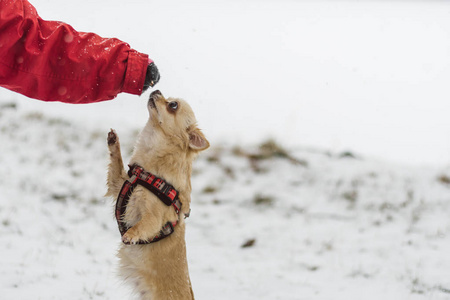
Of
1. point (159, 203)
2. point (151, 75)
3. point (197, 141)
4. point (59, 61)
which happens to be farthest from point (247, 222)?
point (59, 61)

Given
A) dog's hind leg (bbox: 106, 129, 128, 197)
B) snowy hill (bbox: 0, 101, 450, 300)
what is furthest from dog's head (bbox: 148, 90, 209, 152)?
snowy hill (bbox: 0, 101, 450, 300)

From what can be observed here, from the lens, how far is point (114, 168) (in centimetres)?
300

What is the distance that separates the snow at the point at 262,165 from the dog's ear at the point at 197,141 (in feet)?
2.08

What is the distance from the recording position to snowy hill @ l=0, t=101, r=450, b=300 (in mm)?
4074

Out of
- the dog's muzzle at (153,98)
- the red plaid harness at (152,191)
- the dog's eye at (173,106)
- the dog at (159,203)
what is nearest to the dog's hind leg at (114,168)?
→ the dog at (159,203)

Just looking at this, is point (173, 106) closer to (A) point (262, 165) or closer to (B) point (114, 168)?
(B) point (114, 168)

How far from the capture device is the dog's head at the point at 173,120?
3.02 metres

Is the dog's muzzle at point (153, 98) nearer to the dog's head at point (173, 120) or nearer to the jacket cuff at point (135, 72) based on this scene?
the dog's head at point (173, 120)

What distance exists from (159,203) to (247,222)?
10.8ft

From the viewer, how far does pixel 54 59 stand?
5.74 feet

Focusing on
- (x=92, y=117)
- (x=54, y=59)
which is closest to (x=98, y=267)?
(x=54, y=59)

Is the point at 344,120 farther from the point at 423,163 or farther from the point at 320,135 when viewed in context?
the point at 423,163

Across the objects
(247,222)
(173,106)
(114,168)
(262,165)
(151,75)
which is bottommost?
(247,222)

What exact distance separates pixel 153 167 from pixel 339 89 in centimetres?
808
